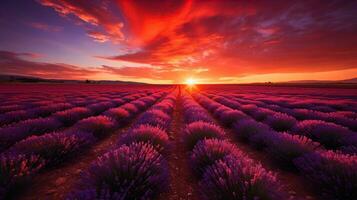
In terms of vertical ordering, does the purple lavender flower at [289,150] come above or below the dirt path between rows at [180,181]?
above

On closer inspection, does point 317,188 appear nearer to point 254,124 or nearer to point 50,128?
point 254,124

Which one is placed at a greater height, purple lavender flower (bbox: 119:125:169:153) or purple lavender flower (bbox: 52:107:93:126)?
purple lavender flower (bbox: 119:125:169:153)

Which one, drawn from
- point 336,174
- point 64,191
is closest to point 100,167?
point 64,191

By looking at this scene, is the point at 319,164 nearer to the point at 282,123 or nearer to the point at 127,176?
the point at 127,176

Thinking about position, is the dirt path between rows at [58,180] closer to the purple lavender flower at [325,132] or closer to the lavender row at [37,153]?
the lavender row at [37,153]

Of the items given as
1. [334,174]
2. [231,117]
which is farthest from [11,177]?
[231,117]

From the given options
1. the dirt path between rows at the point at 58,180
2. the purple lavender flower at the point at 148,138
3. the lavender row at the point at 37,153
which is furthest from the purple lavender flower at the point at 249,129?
the lavender row at the point at 37,153

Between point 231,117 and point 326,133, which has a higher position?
point 326,133

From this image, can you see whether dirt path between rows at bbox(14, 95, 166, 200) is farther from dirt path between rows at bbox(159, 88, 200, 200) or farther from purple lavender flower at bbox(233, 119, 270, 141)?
purple lavender flower at bbox(233, 119, 270, 141)

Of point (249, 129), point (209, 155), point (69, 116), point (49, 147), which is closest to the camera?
point (209, 155)

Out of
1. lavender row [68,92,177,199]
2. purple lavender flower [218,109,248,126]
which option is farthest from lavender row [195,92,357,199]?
purple lavender flower [218,109,248,126]

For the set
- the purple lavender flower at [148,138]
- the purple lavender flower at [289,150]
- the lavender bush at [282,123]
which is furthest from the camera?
the lavender bush at [282,123]

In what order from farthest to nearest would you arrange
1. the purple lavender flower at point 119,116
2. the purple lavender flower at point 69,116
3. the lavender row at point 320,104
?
1. the lavender row at point 320,104
2. the purple lavender flower at point 119,116
3. the purple lavender flower at point 69,116

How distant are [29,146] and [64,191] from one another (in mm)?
1431
